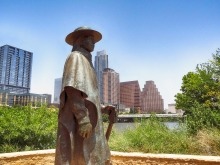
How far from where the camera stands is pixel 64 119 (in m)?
2.69

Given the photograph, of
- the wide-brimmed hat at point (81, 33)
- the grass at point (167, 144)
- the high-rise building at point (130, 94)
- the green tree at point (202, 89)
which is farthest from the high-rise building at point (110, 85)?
the wide-brimmed hat at point (81, 33)

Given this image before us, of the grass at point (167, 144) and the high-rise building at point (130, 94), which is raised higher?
the high-rise building at point (130, 94)

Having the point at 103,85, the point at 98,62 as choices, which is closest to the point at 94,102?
the point at 103,85

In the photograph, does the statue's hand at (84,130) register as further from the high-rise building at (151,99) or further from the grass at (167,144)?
the high-rise building at (151,99)

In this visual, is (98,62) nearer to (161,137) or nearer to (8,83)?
(8,83)

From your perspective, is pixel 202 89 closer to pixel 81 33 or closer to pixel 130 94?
pixel 81 33

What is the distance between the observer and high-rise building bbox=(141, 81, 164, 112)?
95.7 metres

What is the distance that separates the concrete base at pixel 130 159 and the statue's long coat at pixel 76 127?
2593 millimetres

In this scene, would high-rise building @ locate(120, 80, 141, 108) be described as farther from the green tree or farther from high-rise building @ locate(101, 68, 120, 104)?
the green tree

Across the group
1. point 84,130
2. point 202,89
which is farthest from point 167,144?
point 202,89

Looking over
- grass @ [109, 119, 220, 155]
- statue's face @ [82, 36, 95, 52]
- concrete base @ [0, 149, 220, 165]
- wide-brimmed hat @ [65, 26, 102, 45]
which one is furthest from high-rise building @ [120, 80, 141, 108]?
statue's face @ [82, 36, 95, 52]

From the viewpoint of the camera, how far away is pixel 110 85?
73.1 meters

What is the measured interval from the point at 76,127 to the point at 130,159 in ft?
10.1

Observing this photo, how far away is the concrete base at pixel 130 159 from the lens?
15.6 feet
